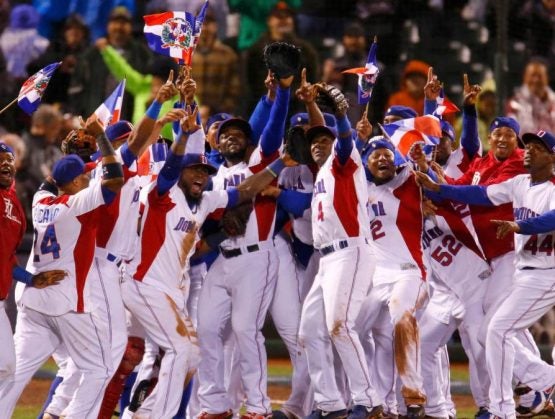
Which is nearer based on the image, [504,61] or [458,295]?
[458,295]

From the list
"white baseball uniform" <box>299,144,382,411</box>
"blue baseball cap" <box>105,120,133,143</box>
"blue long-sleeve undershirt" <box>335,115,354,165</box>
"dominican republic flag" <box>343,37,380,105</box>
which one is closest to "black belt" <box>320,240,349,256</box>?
"white baseball uniform" <box>299,144,382,411</box>

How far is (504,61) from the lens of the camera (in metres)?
12.0

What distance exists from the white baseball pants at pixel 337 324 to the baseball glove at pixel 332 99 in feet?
2.94

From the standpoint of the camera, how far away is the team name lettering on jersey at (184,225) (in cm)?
791

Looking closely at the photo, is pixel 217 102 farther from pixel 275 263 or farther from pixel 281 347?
pixel 275 263

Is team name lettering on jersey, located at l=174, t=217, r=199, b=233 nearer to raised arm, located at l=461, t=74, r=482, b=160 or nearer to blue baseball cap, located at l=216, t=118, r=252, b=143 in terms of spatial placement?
blue baseball cap, located at l=216, t=118, r=252, b=143

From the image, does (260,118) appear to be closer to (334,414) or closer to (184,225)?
(184,225)

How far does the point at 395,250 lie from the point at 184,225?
1457mm

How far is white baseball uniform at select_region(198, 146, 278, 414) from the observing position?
827 centimetres

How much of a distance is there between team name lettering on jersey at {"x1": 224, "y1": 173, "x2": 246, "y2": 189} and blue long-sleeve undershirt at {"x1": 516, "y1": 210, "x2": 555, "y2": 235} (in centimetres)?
188

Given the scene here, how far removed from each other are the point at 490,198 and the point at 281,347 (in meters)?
3.94

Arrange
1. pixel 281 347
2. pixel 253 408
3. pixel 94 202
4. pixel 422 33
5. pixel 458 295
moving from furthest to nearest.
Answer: pixel 422 33 → pixel 281 347 → pixel 458 295 → pixel 253 408 → pixel 94 202

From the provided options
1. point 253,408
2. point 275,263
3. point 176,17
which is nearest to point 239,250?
point 275,263

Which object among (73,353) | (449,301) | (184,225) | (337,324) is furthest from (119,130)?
(449,301)
